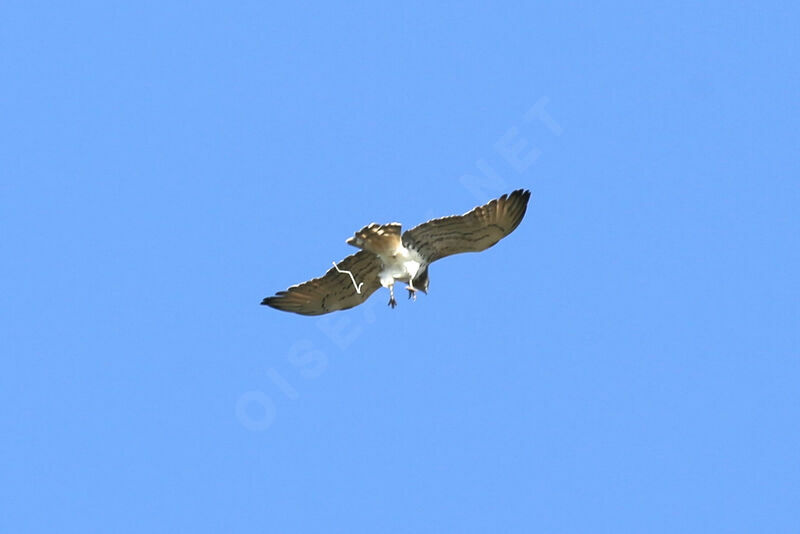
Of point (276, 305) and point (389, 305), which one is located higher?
point (276, 305)

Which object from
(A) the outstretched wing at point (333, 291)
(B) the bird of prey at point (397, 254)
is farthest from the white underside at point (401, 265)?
(A) the outstretched wing at point (333, 291)

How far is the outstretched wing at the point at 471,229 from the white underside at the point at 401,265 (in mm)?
137

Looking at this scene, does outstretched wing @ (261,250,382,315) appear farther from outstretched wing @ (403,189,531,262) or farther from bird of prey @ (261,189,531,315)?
outstretched wing @ (403,189,531,262)

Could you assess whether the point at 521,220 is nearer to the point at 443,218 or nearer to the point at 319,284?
the point at 443,218

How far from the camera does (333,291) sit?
22.9m

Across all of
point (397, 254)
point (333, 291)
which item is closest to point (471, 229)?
point (397, 254)

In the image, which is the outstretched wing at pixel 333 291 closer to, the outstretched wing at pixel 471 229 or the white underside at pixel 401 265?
the white underside at pixel 401 265

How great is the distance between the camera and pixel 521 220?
2145 cm

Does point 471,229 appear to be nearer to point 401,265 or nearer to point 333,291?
point 401,265

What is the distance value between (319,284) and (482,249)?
2.96 metres

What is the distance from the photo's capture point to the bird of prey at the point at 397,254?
21.2m

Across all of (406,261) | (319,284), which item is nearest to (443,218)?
(406,261)

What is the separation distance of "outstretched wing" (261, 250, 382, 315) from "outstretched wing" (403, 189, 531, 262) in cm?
92

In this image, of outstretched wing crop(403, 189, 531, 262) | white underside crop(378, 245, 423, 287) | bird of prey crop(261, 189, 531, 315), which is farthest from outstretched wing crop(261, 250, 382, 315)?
outstretched wing crop(403, 189, 531, 262)
